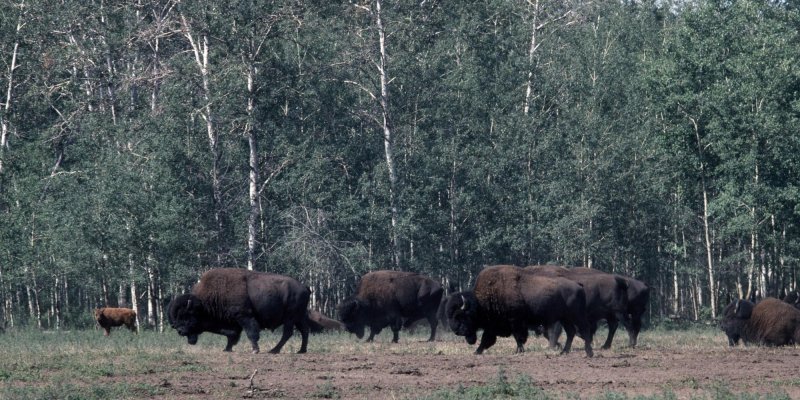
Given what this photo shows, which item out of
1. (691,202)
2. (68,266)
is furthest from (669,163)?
(68,266)

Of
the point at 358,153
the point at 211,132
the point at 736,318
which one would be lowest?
the point at 736,318

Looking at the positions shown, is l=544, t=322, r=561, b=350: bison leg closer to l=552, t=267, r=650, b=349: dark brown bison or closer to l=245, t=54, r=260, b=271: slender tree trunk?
l=552, t=267, r=650, b=349: dark brown bison

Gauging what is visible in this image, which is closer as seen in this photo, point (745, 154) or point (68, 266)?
point (68, 266)

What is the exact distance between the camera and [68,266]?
3591 centimetres

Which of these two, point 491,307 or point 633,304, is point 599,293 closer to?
point 633,304

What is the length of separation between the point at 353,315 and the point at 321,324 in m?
4.67

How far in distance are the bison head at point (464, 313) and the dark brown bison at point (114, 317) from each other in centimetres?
1140

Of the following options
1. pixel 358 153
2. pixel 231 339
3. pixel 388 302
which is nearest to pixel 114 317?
pixel 388 302

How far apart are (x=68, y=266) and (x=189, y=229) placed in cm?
388

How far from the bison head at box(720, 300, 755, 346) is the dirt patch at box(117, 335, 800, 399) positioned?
216 cm

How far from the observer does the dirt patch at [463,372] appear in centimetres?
1617

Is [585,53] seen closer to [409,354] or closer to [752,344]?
[752,344]

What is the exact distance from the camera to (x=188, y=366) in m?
19.2

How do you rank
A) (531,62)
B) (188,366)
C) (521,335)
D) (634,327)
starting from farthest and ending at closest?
1. (531,62)
2. (634,327)
3. (521,335)
4. (188,366)
